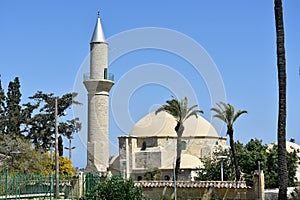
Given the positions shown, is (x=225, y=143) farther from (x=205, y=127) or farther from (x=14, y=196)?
(x=14, y=196)

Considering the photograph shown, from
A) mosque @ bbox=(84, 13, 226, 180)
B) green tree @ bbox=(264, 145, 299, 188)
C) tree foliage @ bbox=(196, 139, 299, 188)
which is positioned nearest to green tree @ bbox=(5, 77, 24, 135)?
mosque @ bbox=(84, 13, 226, 180)

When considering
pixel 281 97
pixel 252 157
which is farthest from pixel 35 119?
pixel 281 97

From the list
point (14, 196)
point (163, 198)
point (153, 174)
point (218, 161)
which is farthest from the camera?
point (153, 174)

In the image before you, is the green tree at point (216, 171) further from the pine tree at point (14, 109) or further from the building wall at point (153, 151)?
the pine tree at point (14, 109)

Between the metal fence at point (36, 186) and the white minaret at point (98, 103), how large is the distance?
1021 cm

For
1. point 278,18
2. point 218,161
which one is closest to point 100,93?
point 218,161

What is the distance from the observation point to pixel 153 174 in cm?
4312

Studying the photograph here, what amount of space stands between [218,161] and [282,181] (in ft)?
73.8

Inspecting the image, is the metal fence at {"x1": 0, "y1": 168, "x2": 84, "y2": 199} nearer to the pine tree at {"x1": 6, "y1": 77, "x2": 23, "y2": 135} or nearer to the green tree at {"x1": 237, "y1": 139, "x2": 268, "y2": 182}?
the green tree at {"x1": 237, "y1": 139, "x2": 268, "y2": 182}

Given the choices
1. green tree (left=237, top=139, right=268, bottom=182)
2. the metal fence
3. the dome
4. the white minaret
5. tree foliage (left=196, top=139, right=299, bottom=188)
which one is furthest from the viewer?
the dome

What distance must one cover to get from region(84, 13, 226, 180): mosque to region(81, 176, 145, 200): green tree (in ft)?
72.4

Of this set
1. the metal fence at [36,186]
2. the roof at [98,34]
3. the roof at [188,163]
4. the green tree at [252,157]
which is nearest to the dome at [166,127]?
the roof at [188,163]

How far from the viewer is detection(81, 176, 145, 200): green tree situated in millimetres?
14023

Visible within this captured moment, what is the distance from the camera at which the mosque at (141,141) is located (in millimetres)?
36531
